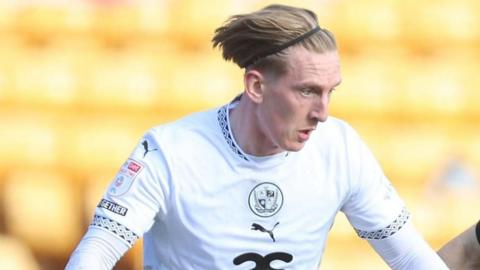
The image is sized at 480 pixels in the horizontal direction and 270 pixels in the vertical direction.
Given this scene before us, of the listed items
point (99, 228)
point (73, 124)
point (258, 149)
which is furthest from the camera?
point (73, 124)

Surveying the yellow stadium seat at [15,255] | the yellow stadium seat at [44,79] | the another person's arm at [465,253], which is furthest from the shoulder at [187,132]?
the yellow stadium seat at [44,79]

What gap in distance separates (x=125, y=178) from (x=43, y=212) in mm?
2676

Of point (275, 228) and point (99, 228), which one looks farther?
point (275, 228)

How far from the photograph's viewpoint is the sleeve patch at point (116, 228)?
195 cm

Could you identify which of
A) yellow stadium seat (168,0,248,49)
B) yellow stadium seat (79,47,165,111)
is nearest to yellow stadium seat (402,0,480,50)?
yellow stadium seat (168,0,248,49)

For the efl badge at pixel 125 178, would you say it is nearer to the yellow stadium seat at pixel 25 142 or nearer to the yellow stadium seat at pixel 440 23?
the yellow stadium seat at pixel 25 142

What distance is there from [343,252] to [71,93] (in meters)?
1.40

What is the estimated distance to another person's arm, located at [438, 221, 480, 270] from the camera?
2531 millimetres

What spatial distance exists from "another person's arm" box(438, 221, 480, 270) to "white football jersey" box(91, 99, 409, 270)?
444 mm

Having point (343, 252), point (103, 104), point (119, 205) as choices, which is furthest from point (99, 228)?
point (103, 104)

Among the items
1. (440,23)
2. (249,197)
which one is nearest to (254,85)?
(249,197)

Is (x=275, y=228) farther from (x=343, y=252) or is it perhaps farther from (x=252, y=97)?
(x=343, y=252)

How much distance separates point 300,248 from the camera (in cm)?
212

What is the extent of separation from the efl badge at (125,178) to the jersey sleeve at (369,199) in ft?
1.34
